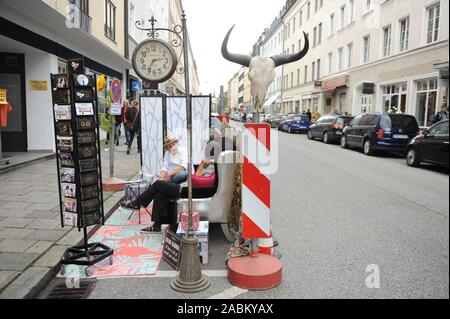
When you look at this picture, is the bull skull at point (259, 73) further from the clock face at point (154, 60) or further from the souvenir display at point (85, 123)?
the clock face at point (154, 60)

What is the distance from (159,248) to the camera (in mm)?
4957

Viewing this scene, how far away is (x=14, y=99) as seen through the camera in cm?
1193

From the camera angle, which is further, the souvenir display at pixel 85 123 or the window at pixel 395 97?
the window at pixel 395 97

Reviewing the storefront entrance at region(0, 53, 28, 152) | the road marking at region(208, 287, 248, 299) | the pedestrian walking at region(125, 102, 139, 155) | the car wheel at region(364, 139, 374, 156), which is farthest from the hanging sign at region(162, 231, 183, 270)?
the car wheel at region(364, 139, 374, 156)

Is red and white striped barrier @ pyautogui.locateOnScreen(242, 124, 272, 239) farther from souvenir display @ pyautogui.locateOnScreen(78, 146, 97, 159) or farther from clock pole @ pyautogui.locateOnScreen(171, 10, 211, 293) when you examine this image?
souvenir display @ pyautogui.locateOnScreen(78, 146, 97, 159)

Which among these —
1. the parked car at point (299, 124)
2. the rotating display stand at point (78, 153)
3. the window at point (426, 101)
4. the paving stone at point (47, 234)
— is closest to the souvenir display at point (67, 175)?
the rotating display stand at point (78, 153)

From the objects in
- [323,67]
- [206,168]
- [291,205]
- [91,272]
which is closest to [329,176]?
[291,205]

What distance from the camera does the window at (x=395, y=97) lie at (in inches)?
826

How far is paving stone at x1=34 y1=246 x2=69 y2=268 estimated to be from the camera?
159 inches

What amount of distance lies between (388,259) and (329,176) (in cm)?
608

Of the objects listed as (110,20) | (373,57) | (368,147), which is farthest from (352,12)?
(110,20)

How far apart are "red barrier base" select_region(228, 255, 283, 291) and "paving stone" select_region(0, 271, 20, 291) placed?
2.04m

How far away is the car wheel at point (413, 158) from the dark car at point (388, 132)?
6.33ft
